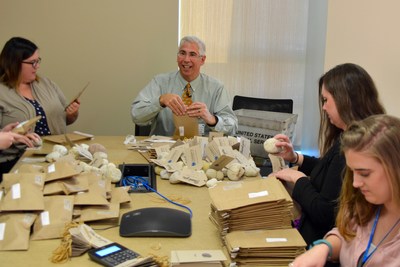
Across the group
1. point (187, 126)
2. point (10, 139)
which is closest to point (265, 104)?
point (187, 126)

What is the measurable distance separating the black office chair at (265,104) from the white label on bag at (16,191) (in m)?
2.50

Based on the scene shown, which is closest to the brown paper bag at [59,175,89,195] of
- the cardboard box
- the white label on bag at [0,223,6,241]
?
the white label on bag at [0,223,6,241]

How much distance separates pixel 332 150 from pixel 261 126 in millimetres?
1720

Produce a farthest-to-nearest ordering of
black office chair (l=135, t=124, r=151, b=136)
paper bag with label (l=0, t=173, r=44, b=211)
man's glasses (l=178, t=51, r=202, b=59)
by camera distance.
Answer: black office chair (l=135, t=124, r=151, b=136)
man's glasses (l=178, t=51, r=202, b=59)
paper bag with label (l=0, t=173, r=44, b=211)

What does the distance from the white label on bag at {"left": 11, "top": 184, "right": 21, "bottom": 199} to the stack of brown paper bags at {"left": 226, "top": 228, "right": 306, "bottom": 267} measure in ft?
2.37

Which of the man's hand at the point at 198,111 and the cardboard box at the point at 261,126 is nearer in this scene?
the man's hand at the point at 198,111

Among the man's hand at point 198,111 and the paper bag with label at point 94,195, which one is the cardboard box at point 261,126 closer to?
the man's hand at point 198,111

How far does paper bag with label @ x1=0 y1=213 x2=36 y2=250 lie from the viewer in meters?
1.30

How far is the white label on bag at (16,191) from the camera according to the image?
4.77 ft

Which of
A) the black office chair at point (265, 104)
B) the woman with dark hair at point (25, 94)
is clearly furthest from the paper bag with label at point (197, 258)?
the black office chair at point (265, 104)

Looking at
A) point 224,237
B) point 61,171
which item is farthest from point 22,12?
point 224,237

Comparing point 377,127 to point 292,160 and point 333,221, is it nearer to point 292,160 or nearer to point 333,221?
point 333,221

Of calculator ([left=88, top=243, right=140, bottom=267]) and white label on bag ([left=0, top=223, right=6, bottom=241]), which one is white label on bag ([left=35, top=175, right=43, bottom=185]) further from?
calculator ([left=88, top=243, right=140, bottom=267])

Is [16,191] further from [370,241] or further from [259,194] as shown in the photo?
[370,241]
